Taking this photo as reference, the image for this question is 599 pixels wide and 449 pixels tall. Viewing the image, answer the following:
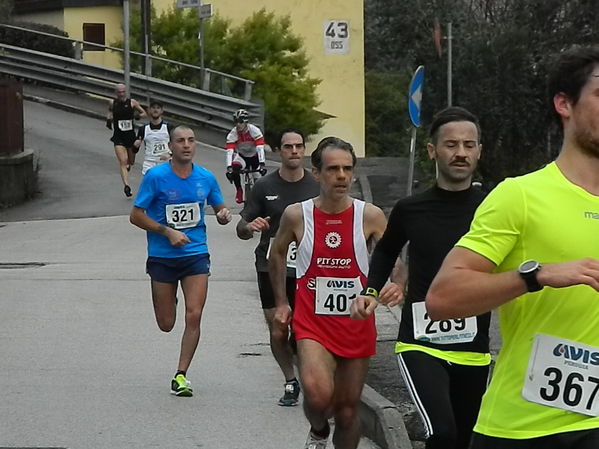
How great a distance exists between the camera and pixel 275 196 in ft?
31.1

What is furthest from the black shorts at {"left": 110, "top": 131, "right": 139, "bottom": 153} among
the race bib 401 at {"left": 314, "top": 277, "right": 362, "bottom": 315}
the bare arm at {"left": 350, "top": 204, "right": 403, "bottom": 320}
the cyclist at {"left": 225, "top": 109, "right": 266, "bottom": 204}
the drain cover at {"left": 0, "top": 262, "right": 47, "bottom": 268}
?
the race bib 401 at {"left": 314, "top": 277, "right": 362, "bottom": 315}

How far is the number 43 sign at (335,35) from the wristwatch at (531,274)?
42395mm

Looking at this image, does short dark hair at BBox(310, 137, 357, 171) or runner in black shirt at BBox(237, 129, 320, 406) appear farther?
runner in black shirt at BBox(237, 129, 320, 406)

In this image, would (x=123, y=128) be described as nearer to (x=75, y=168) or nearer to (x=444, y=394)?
(x=75, y=168)

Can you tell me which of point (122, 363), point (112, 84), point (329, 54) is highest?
point (122, 363)

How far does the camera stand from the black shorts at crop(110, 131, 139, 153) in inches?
968

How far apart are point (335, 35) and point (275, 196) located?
36.9m

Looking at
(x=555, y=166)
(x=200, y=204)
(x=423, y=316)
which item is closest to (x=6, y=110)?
(x=200, y=204)

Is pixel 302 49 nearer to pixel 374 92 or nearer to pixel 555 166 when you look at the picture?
pixel 374 92

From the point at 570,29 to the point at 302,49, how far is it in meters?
8.41

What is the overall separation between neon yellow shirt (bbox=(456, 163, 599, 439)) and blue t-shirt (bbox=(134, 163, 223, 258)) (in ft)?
20.4

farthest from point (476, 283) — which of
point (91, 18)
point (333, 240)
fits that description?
point (91, 18)

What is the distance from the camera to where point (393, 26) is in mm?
55781

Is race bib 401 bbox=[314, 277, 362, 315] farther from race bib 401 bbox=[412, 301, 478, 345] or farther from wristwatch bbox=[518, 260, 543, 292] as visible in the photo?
wristwatch bbox=[518, 260, 543, 292]
